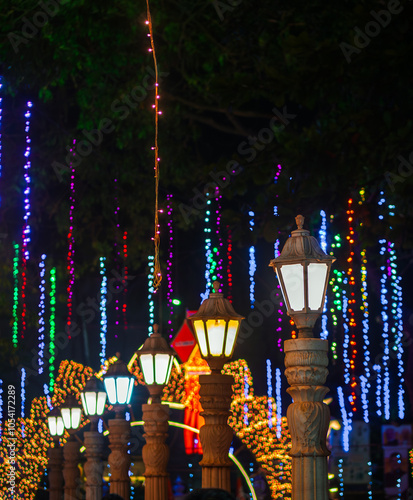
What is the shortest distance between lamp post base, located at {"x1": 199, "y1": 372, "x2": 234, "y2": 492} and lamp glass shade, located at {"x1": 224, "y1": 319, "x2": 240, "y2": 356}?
0.29 meters

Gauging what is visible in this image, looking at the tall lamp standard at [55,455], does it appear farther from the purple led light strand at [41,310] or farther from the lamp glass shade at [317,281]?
the lamp glass shade at [317,281]

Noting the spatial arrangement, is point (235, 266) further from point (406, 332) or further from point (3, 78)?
point (3, 78)

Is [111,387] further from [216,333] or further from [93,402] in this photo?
[216,333]

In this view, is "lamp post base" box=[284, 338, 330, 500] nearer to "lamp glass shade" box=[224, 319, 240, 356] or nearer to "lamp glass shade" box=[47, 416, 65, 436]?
"lamp glass shade" box=[224, 319, 240, 356]

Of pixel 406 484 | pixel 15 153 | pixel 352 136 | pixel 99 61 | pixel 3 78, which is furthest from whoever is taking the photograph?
pixel 406 484

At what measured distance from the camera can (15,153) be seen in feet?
76.7

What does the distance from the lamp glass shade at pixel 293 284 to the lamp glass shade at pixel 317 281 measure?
0.06 meters

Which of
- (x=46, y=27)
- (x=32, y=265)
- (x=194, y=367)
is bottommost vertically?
(x=194, y=367)

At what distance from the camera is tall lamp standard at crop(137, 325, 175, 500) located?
35.6 ft

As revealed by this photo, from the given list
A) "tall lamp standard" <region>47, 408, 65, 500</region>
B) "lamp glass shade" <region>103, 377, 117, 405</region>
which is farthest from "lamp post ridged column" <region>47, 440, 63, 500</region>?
"lamp glass shade" <region>103, 377, 117, 405</region>

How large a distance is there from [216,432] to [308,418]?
2405 millimetres

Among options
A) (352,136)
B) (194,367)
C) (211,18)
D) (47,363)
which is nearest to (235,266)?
(194,367)

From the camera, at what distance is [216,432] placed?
28.3 ft

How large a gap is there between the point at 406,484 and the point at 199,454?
6333 millimetres
